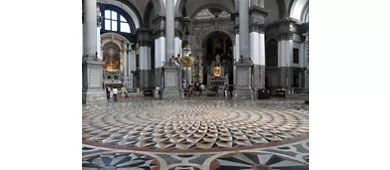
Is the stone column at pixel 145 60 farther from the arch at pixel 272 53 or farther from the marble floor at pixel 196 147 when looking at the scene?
the marble floor at pixel 196 147

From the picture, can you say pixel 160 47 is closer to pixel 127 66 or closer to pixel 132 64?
pixel 132 64

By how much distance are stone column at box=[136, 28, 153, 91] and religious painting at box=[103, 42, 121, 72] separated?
3.60 m

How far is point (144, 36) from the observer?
20812mm

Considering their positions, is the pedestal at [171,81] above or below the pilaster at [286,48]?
below

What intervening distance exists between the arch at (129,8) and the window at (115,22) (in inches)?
41.0

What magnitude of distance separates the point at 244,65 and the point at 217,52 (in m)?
15.8

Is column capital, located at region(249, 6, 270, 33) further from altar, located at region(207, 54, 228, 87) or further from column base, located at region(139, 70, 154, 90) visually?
altar, located at region(207, 54, 228, 87)

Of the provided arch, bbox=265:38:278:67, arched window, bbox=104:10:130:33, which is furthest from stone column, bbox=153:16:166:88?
arch, bbox=265:38:278:67

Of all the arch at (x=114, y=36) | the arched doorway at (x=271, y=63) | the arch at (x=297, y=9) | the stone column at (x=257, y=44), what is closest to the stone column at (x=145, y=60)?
the arch at (x=114, y=36)

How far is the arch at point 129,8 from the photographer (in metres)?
20.6

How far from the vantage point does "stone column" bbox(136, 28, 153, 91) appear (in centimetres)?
2092

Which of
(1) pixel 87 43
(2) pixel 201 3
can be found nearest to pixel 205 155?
(1) pixel 87 43
